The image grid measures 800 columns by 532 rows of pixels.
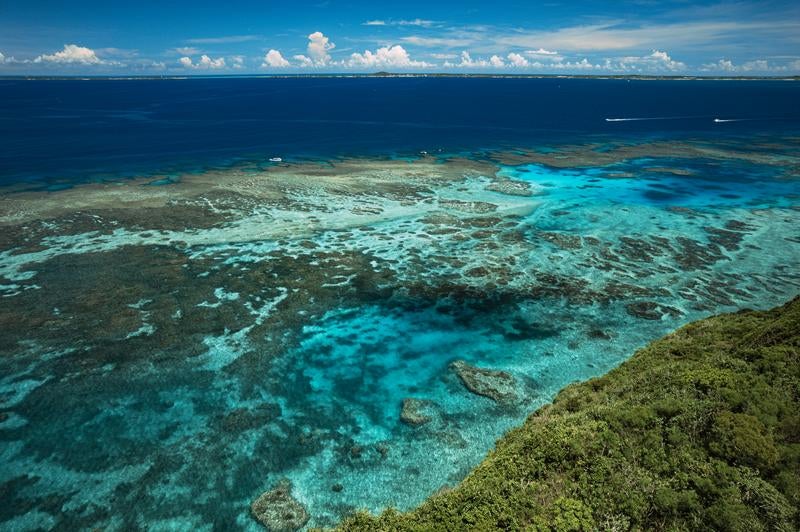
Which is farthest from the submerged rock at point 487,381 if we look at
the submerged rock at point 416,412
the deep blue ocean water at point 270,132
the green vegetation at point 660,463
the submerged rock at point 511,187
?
the deep blue ocean water at point 270,132

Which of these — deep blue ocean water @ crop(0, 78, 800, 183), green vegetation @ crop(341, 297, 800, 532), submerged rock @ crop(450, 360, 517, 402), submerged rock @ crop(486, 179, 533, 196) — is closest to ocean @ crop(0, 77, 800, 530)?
submerged rock @ crop(450, 360, 517, 402)

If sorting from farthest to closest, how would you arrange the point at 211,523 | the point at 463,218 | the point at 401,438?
the point at 463,218 → the point at 401,438 → the point at 211,523

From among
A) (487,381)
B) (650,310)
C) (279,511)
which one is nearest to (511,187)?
(650,310)

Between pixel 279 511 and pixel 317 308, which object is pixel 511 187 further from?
pixel 279 511

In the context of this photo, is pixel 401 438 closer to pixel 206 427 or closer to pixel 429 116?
pixel 206 427

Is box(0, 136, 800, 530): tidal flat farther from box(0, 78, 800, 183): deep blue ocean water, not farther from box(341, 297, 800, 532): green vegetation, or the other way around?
A: box(0, 78, 800, 183): deep blue ocean water

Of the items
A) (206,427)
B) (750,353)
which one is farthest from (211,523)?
(750,353)
